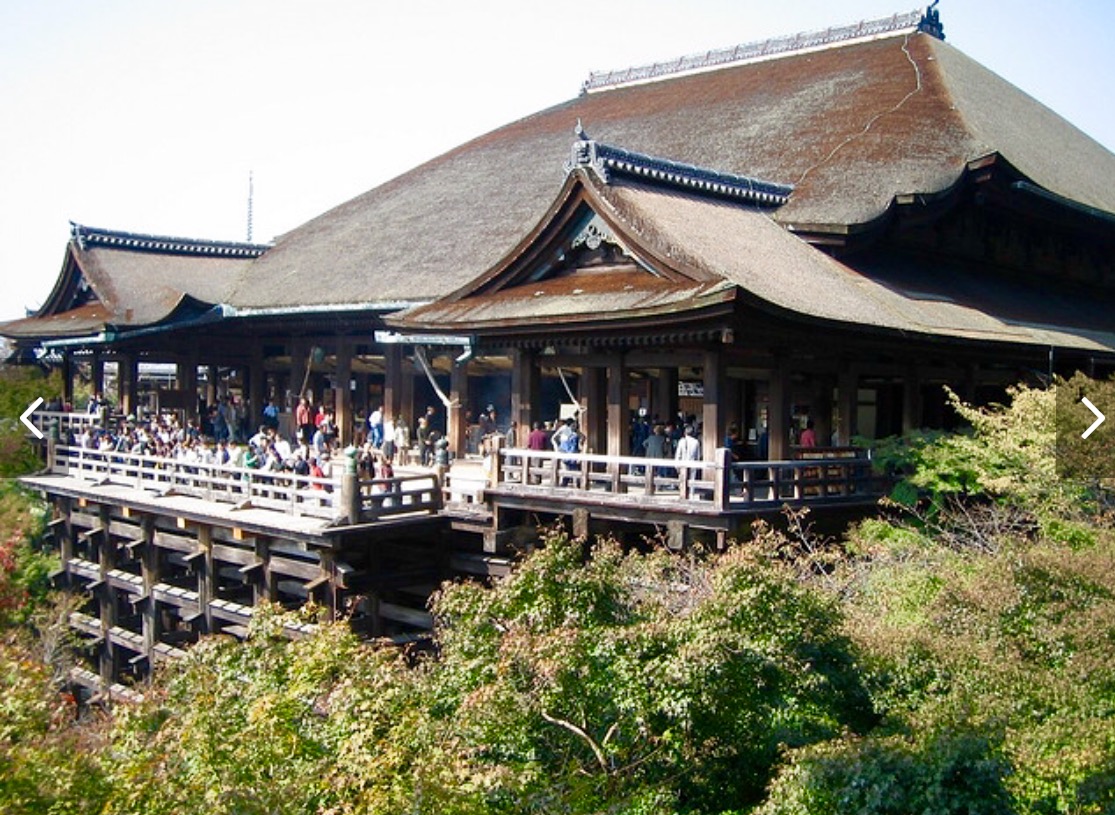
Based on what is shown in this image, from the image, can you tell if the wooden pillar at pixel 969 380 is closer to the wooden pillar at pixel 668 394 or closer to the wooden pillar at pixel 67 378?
the wooden pillar at pixel 668 394

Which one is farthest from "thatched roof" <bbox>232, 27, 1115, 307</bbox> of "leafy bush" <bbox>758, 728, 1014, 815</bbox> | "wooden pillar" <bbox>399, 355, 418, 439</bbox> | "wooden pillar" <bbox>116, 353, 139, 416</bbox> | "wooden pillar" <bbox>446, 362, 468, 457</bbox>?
"leafy bush" <bbox>758, 728, 1014, 815</bbox>

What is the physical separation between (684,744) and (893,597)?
461 centimetres

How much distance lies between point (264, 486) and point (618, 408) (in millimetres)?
6525

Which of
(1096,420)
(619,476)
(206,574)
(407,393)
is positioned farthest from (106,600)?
(1096,420)

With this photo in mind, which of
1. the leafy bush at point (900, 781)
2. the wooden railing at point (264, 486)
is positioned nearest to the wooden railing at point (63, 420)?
the wooden railing at point (264, 486)

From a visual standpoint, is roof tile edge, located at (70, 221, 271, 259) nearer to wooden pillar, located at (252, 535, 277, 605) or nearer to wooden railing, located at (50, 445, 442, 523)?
wooden railing, located at (50, 445, 442, 523)

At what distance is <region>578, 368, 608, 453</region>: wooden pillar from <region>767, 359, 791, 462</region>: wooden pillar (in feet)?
9.90

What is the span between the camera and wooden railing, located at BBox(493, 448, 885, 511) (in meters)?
16.1

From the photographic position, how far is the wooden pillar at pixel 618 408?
18.8 m

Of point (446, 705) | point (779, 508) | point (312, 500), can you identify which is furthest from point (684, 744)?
point (312, 500)

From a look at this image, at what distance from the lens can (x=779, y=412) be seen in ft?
59.2

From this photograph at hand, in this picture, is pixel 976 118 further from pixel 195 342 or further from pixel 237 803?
pixel 237 803

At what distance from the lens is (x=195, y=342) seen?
3136 centimetres

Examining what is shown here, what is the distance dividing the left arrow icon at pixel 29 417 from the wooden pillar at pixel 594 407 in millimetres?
17224
